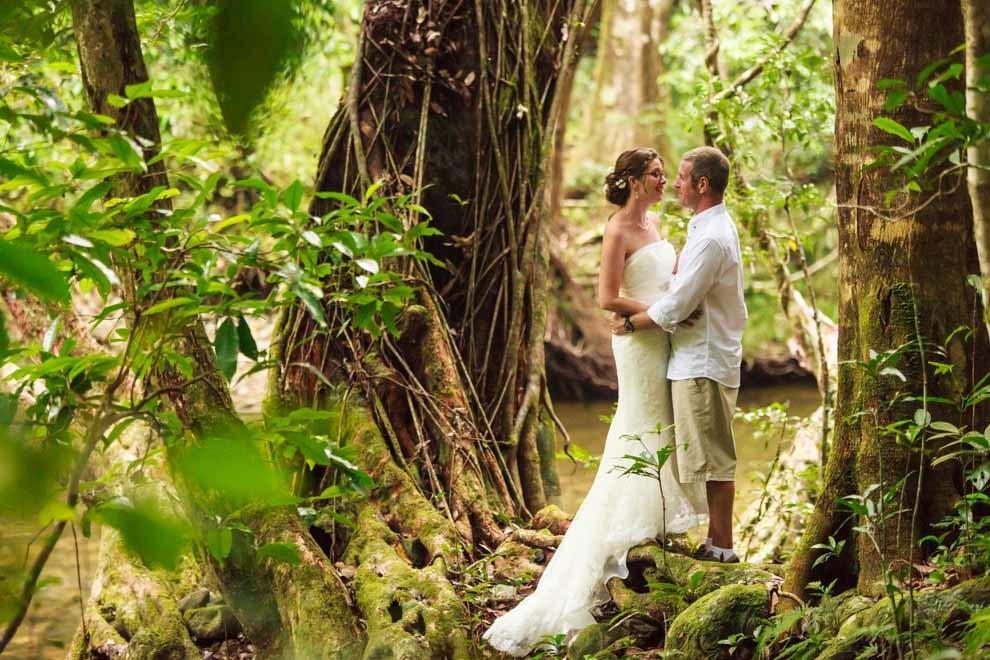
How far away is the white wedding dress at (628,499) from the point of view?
3.83 meters

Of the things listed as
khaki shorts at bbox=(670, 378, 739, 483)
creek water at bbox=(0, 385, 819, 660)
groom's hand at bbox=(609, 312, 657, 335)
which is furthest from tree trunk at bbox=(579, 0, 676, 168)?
khaki shorts at bbox=(670, 378, 739, 483)

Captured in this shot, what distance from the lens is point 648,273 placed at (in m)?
4.01

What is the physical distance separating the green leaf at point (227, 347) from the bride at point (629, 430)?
6.58 feet

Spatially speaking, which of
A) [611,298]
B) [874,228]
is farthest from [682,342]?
[874,228]

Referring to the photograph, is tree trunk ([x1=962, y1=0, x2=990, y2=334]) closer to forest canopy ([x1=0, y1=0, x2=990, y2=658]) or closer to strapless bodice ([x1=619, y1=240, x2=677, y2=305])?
forest canopy ([x1=0, y1=0, x2=990, y2=658])

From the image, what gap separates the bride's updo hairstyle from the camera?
3.96 meters

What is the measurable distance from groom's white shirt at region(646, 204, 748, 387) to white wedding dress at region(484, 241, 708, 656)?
0.18 metres

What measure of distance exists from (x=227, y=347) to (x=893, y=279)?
1.82 m

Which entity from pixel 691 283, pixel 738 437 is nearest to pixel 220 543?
pixel 691 283

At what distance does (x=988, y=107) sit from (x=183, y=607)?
3.59m

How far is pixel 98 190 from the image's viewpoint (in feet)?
6.48

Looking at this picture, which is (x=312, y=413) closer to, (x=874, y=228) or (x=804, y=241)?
(x=874, y=228)

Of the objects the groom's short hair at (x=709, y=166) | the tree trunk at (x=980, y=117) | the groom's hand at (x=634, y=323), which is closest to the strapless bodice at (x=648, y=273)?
the groom's hand at (x=634, y=323)

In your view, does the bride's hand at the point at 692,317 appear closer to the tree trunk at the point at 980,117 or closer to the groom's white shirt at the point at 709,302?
the groom's white shirt at the point at 709,302
